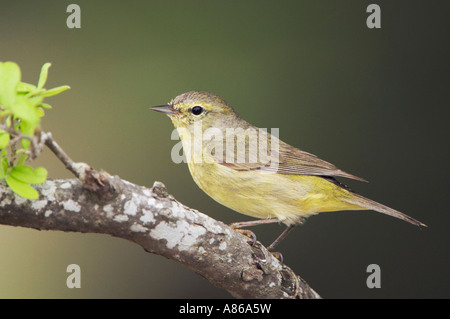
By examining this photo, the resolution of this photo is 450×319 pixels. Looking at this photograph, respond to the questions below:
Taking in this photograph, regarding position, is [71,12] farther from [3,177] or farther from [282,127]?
[3,177]

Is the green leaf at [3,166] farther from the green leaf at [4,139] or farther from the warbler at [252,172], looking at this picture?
the warbler at [252,172]

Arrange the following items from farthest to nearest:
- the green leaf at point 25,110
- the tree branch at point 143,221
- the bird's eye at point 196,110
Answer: the bird's eye at point 196,110, the tree branch at point 143,221, the green leaf at point 25,110

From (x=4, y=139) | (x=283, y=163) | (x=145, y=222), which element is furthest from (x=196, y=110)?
(x=4, y=139)

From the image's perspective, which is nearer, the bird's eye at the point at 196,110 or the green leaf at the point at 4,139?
the green leaf at the point at 4,139

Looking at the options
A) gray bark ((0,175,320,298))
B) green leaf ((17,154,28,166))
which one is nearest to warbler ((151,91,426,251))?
gray bark ((0,175,320,298))

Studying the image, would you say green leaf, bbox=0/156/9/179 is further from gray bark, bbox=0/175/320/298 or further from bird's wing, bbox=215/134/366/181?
bird's wing, bbox=215/134/366/181

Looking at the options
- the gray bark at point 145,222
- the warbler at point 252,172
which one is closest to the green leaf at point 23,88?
the gray bark at point 145,222
